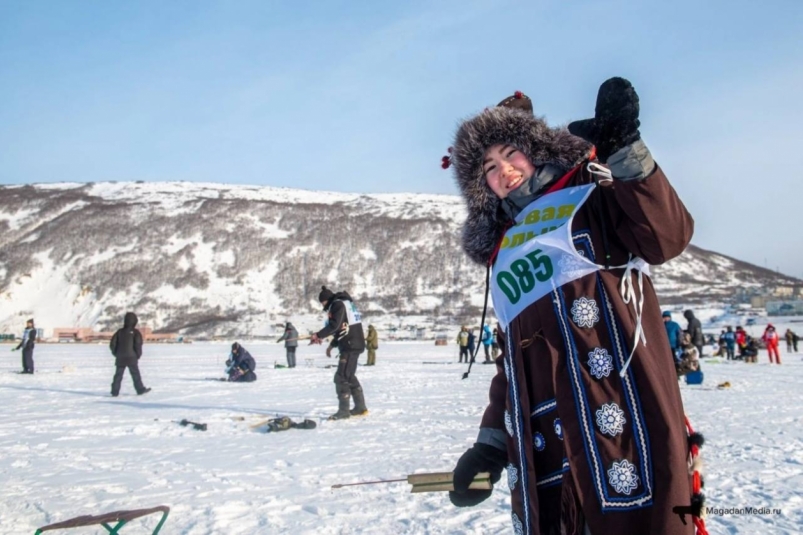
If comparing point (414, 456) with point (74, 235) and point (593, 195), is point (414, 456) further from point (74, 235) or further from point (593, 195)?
point (74, 235)

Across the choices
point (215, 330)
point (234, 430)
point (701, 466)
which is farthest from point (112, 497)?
point (215, 330)

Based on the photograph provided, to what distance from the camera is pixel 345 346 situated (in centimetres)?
888

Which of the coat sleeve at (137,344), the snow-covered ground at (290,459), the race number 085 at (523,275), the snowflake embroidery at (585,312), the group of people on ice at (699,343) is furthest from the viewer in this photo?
the coat sleeve at (137,344)

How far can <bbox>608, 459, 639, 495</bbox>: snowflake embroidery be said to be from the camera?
1.49m

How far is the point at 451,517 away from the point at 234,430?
4.43 m

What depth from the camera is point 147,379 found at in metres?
15.7

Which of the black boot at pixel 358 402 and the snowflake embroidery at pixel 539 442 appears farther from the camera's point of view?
the black boot at pixel 358 402

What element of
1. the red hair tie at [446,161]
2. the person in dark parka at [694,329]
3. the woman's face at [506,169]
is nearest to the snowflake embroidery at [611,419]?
the woman's face at [506,169]

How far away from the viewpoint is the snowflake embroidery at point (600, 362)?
1.57 metres

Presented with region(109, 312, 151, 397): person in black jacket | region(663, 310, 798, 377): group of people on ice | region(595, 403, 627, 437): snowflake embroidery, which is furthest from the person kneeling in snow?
region(595, 403, 627, 437): snowflake embroidery

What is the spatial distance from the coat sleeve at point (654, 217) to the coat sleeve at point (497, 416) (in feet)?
1.83

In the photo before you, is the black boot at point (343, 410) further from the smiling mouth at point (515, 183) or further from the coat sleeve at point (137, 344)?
the smiling mouth at point (515, 183)

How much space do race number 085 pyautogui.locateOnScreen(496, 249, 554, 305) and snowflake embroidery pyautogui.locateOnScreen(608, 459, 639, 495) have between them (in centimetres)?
49

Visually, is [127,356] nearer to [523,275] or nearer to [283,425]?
[283,425]
